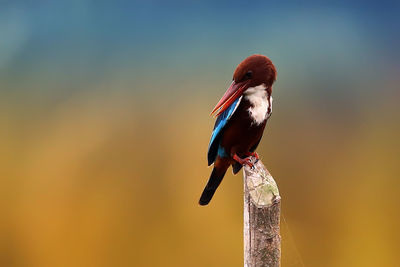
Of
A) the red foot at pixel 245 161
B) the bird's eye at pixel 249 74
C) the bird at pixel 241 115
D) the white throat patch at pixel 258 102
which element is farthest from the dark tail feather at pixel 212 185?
the bird's eye at pixel 249 74

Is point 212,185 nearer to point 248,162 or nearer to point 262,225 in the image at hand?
point 248,162

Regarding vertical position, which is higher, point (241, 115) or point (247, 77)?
point (247, 77)

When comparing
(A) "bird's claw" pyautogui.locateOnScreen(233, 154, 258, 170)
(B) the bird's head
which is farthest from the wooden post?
(B) the bird's head

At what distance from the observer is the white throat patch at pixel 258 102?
184cm

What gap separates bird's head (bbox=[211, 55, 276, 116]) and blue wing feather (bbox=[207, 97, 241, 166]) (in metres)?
0.04

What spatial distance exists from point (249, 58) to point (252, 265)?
873mm

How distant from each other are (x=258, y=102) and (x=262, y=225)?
2.07 ft

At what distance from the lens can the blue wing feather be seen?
72.8 inches

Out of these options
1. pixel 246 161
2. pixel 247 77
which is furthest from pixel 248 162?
pixel 247 77

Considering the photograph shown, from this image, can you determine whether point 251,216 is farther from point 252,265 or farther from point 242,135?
point 242,135

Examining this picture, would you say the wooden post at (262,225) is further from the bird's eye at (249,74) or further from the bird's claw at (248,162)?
the bird's eye at (249,74)

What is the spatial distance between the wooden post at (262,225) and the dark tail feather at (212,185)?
1.84ft

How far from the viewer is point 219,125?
1.92 meters

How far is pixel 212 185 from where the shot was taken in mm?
2061
